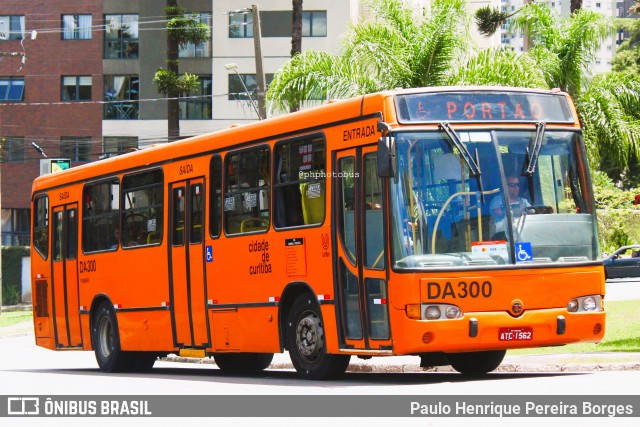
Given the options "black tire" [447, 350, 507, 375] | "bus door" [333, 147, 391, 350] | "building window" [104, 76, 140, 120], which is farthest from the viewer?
"building window" [104, 76, 140, 120]

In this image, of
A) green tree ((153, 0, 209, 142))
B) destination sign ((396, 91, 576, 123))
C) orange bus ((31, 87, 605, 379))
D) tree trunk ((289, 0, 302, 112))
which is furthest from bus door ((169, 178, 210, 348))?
green tree ((153, 0, 209, 142))

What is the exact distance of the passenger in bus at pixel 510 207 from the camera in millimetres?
13992

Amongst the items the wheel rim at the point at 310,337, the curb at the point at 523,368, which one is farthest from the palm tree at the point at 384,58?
the wheel rim at the point at 310,337

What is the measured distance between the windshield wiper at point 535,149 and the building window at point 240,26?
165 feet

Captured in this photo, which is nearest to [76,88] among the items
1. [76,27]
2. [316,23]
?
[76,27]

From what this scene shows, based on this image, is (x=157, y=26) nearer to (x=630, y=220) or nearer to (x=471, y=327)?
(x=630, y=220)

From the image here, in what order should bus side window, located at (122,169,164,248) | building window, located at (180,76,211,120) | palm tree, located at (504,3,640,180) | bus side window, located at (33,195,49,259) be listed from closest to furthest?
1. bus side window, located at (122,169,164,248)
2. bus side window, located at (33,195,49,259)
3. palm tree, located at (504,3,640,180)
4. building window, located at (180,76,211,120)

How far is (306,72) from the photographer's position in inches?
1215

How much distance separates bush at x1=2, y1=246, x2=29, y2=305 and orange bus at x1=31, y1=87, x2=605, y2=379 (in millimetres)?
50348

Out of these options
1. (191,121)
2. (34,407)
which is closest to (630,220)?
(191,121)

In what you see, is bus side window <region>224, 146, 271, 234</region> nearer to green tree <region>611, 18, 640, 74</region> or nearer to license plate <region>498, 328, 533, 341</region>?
license plate <region>498, 328, 533, 341</region>

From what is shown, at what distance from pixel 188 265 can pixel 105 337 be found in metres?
3.66

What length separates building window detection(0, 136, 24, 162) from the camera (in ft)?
216
